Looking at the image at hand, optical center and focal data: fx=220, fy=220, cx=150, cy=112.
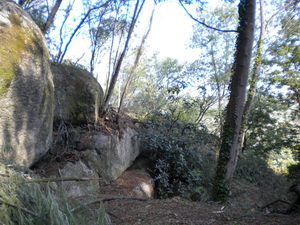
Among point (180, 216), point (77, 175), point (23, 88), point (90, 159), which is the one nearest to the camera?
point (180, 216)

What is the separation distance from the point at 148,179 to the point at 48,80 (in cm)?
471

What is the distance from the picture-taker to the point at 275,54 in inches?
548

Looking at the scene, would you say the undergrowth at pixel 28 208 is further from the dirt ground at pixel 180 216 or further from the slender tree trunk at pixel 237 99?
the slender tree trunk at pixel 237 99

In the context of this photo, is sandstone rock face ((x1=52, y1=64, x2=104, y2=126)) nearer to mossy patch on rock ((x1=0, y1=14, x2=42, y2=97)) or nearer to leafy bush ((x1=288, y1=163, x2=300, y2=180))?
mossy patch on rock ((x1=0, y1=14, x2=42, y2=97))

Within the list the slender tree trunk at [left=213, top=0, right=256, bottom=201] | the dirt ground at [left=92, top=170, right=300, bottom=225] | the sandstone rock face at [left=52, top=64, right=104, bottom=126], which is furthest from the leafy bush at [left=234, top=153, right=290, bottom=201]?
the dirt ground at [left=92, top=170, right=300, bottom=225]

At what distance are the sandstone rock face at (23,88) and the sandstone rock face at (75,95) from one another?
1.94 meters

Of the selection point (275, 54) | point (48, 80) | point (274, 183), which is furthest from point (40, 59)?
point (275, 54)

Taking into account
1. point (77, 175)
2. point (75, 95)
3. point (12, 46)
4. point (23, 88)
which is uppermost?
point (12, 46)

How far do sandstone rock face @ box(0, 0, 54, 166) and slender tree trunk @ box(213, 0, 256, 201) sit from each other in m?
4.92

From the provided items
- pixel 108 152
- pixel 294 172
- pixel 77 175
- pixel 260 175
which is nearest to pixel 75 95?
pixel 108 152

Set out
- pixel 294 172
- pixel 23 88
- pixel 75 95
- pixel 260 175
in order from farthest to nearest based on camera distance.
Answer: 1. pixel 260 175
2. pixel 294 172
3. pixel 75 95
4. pixel 23 88

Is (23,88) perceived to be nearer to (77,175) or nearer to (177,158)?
(77,175)

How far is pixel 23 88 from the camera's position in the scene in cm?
434

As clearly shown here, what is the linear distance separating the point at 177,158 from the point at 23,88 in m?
5.69
